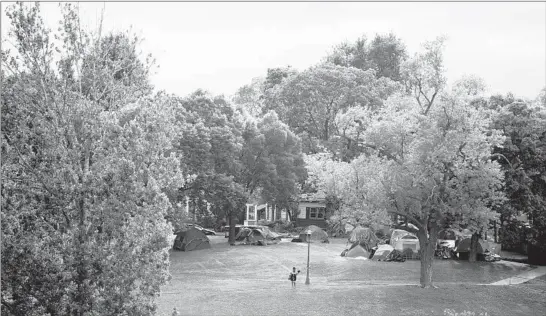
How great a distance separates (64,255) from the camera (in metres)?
9.03

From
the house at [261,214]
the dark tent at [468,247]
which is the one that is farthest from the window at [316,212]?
the dark tent at [468,247]

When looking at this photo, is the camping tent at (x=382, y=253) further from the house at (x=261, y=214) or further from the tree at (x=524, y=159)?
the house at (x=261, y=214)

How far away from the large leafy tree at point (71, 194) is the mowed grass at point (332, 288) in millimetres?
10124

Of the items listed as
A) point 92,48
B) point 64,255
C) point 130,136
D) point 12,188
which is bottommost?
point 64,255

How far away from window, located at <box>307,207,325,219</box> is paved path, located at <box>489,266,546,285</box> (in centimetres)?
2602

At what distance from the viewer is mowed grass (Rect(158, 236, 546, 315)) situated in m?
21.3

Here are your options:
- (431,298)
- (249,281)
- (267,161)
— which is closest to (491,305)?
(431,298)

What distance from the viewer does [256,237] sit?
4416cm

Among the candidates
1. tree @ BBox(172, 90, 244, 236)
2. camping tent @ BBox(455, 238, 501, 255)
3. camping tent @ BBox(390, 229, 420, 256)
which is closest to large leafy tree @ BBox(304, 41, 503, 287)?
camping tent @ BBox(390, 229, 420, 256)

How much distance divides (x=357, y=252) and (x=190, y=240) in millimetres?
13251

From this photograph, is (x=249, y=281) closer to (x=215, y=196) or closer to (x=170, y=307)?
(x=170, y=307)

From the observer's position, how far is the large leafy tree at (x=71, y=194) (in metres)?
8.94

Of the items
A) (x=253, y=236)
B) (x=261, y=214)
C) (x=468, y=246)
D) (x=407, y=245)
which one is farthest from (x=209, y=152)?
(x=261, y=214)

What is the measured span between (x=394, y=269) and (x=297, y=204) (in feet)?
75.3
